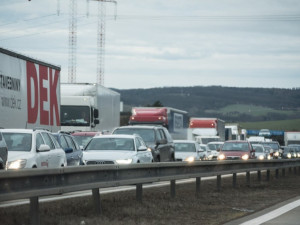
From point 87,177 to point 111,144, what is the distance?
1031 centimetres

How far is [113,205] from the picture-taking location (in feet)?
46.5

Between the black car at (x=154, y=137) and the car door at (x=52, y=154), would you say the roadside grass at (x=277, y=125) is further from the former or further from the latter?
the car door at (x=52, y=154)

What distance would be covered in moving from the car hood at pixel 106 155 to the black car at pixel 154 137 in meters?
4.69

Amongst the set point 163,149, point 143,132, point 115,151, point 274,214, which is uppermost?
point 143,132

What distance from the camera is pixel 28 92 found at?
24438mm

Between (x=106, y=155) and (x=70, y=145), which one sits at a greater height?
(x=70, y=145)

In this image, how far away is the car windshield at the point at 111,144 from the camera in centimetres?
2200

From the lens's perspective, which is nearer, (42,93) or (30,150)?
(30,150)

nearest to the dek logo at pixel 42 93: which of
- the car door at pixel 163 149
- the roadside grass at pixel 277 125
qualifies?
the car door at pixel 163 149

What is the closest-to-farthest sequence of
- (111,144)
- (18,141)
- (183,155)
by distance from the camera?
(18,141) < (111,144) < (183,155)

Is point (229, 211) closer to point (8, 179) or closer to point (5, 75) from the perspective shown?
point (8, 179)

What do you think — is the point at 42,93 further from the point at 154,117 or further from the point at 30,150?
the point at 154,117

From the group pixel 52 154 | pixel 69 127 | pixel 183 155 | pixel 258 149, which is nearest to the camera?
pixel 52 154

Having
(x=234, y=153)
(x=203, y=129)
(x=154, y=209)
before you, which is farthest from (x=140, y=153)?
(x=203, y=129)
